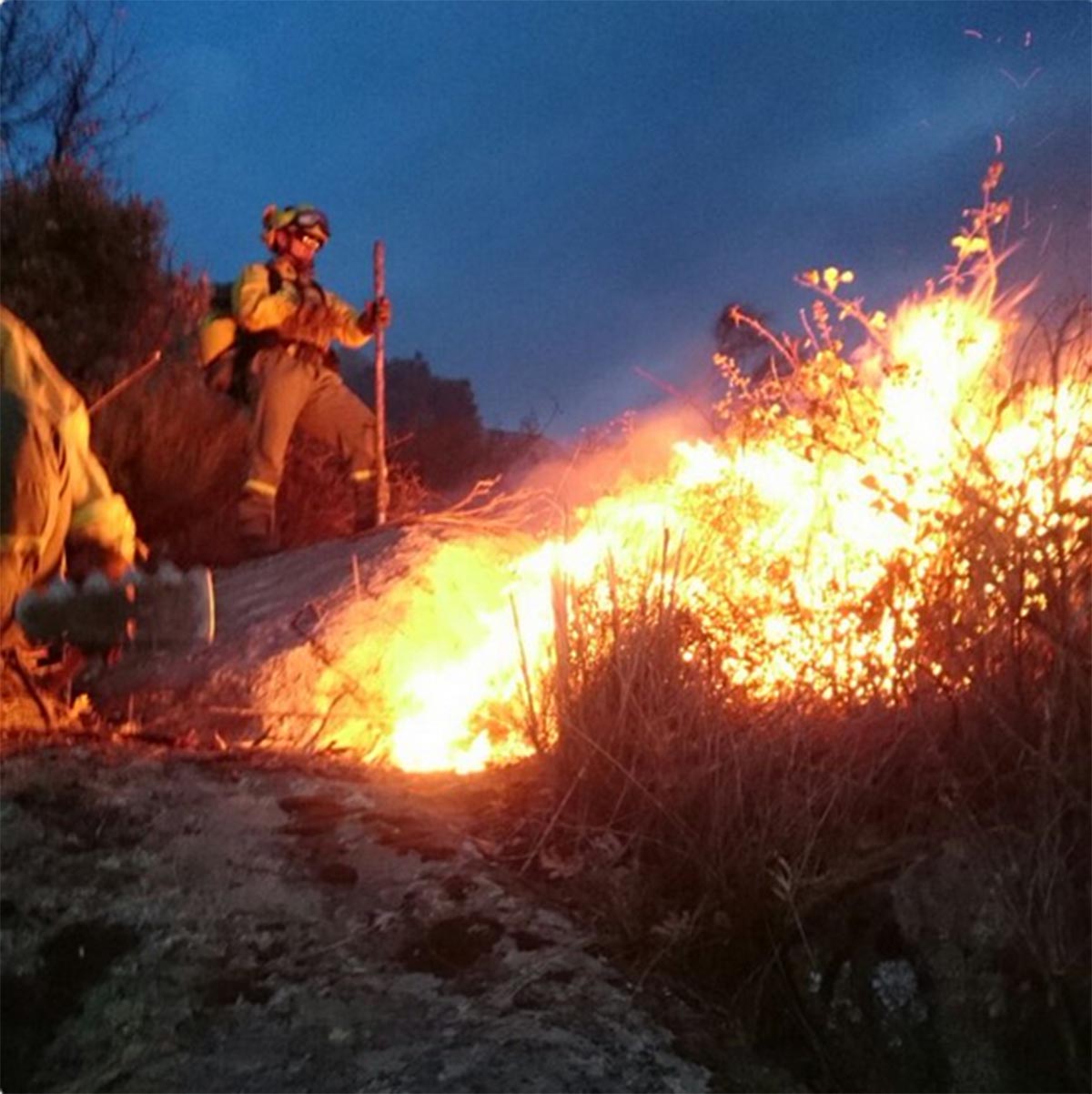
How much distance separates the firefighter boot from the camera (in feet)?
31.9

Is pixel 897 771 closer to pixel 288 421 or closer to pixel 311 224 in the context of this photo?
pixel 288 421

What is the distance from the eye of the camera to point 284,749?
19.8 ft

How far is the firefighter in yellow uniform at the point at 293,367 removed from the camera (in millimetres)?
9297

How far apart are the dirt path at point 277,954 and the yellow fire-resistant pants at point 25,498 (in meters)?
0.90

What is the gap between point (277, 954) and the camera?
400 cm

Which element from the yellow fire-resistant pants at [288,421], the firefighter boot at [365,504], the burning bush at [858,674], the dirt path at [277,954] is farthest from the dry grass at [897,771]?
the firefighter boot at [365,504]

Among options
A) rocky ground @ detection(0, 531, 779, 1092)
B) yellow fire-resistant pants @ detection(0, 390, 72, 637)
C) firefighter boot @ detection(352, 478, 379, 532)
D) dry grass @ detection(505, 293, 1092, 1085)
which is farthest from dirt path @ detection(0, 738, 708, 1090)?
firefighter boot @ detection(352, 478, 379, 532)

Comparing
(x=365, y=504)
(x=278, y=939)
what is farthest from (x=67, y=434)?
(x=365, y=504)

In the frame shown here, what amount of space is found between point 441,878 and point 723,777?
2.80ft

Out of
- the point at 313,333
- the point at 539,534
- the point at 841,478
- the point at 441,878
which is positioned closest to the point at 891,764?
the point at 441,878

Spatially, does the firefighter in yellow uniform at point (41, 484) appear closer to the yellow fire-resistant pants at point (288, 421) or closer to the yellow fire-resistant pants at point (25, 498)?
the yellow fire-resistant pants at point (25, 498)

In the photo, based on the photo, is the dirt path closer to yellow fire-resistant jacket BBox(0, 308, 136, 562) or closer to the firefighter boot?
yellow fire-resistant jacket BBox(0, 308, 136, 562)

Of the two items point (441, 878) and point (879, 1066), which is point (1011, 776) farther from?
point (441, 878)

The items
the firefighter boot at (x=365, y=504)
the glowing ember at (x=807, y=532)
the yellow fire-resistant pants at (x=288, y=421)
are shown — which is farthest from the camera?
the firefighter boot at (x=365, y=504)
